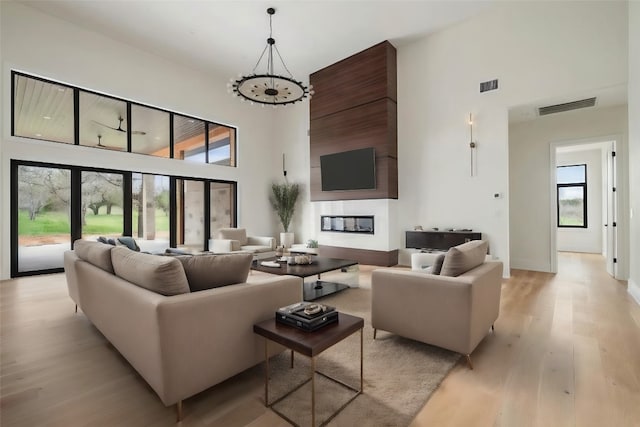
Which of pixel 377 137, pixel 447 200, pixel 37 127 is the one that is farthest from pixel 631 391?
pixel 37 127

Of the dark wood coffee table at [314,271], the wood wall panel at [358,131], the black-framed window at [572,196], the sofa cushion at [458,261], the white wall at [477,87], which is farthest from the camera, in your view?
the black-framed window at [572,196]

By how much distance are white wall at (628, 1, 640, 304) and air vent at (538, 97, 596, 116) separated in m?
0.92

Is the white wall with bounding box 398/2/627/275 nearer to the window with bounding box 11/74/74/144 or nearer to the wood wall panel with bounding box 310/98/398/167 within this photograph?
the wood wall panel with bounding box 310/98/398/167

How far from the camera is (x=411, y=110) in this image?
20.1 feet

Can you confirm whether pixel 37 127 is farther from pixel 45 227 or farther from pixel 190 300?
pixel 190 300

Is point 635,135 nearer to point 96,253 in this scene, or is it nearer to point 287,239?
point 96,253

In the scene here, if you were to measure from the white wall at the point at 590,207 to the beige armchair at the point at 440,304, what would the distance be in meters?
7.35

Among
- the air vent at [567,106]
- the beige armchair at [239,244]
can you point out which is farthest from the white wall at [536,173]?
the beige armchair at [239,244]

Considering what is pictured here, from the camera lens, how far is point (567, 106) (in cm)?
491

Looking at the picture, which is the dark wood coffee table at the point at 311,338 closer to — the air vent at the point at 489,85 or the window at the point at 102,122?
the air vent at the point at 489,85

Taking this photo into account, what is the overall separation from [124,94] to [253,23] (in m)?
2.96

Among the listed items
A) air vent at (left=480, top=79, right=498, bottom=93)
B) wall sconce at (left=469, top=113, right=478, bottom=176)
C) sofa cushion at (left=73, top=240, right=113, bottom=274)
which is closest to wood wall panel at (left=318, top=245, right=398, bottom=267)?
wall sconce at (left=469, top=113, right=478, bottom=176)

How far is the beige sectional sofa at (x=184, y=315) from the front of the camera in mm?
1523

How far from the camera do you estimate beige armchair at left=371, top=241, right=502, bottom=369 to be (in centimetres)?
208
